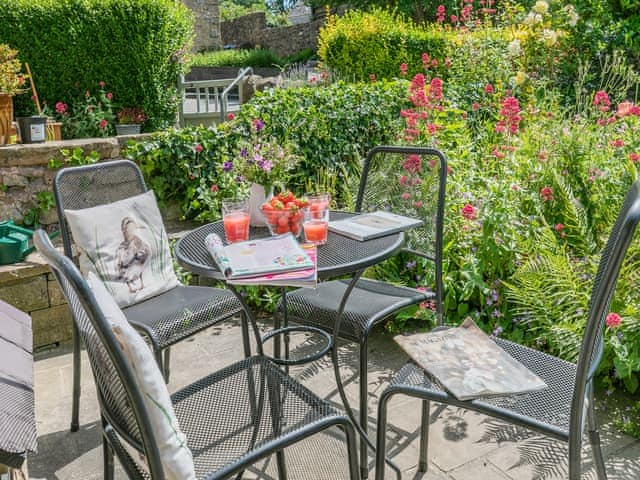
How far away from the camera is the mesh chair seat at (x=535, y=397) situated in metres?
1.39

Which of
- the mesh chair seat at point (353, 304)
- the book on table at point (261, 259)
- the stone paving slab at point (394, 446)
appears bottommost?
the stone paving slab at point (394, 446)

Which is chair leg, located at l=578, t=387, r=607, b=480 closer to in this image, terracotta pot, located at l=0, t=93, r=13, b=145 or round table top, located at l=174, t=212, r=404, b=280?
round table top, located at l=174, t=212, r=404, b=280

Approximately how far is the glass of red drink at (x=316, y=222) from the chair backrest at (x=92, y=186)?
89 cm

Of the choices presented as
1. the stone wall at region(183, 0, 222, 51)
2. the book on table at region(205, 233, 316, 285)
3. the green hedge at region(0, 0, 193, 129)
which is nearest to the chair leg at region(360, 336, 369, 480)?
the book on table at region(205, 233, 316, 285)

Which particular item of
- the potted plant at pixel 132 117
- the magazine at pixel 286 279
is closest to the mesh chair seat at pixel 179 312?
the magazine at pixel 286 279

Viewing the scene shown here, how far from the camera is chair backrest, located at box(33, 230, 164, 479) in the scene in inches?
38.3

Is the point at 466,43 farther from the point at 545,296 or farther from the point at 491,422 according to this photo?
the point at 491,422

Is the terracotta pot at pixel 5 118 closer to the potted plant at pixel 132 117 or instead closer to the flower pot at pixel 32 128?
the flower pot at pixel 32 128

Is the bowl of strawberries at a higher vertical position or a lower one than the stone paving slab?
higher

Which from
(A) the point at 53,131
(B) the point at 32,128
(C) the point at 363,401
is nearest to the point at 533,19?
(A) the point at 53,131

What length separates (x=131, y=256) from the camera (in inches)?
91.0

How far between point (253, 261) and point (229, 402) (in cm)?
43

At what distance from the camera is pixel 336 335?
2.02 meters

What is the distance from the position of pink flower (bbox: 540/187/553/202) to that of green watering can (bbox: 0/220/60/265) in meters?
2.80
